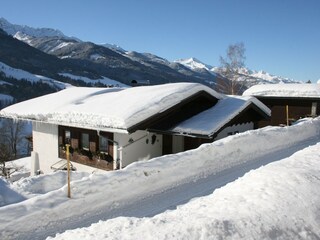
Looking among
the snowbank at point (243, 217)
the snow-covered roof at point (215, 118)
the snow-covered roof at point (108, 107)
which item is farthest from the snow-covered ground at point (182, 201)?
the snow-covered roof at point (108, 107)

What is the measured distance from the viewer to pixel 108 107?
1418 cm

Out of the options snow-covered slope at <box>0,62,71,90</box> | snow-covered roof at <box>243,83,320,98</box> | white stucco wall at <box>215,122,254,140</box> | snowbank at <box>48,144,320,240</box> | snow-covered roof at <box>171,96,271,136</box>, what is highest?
snow-covered slope at <box>0,62,71,90</box>

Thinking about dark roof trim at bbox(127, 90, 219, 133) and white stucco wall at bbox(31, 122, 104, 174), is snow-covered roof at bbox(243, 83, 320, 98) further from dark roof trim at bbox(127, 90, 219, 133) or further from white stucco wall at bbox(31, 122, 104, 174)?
white stucco wall at bbox(31, 122, 104, 174)

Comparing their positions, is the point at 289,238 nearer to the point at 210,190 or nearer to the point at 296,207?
the point at 296,207

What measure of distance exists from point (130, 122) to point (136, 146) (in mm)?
1924

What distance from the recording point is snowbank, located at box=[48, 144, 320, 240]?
464cm

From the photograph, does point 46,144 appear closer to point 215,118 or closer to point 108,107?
point 108,107

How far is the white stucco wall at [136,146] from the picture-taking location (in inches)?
A: 537

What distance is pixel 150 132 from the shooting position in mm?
14273

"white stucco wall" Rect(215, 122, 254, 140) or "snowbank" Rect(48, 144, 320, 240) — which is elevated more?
"white stucco wall" Rect(215, 122, 254, 140)

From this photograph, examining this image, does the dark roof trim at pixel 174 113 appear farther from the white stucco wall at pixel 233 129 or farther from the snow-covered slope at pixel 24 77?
the snow-covered slope at pixel 24 77

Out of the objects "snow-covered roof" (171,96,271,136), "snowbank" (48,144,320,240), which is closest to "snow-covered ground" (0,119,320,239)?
"snowbank" (48,144,320,240)

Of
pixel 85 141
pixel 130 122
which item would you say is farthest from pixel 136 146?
pixel 85 141

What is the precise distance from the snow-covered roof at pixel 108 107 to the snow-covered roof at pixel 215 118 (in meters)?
0.92
